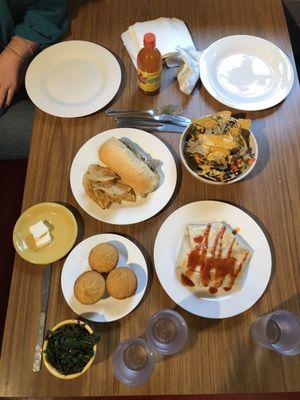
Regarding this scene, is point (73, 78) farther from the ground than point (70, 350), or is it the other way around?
point (73, 78)

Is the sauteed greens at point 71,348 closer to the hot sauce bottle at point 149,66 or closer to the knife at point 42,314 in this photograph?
the knife at point 42,314

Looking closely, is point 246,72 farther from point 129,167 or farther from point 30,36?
point 30,36

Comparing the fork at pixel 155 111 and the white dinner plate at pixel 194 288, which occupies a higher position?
the fork at pixel 155 111

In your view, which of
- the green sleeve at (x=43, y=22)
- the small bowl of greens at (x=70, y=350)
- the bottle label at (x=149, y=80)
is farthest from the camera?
the green sleeve at (x=43, y=22)

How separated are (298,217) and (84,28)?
1.10m

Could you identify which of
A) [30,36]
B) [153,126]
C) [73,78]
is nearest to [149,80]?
[153,126]

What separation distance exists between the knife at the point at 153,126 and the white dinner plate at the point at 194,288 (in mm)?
298

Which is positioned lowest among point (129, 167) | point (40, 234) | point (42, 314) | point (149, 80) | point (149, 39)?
point (42, 314)

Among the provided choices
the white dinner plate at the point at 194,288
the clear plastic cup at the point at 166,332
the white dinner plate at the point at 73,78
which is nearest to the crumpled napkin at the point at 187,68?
the white dinner plate at the point at 73,78

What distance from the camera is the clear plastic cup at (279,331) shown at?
0.95 meters

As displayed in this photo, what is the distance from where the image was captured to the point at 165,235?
1094mm

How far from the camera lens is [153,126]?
1263mm

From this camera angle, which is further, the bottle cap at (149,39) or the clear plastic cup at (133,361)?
the bottle cap at (149,39)

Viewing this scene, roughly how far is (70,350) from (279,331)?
0.57 metres
